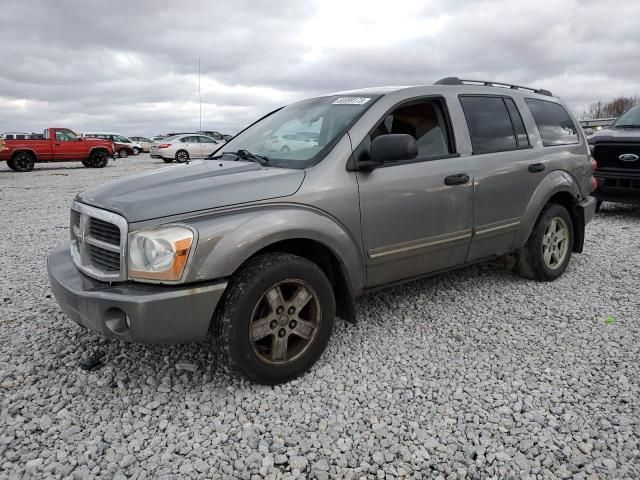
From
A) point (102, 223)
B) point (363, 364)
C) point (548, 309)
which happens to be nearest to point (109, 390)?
point (102, 223)

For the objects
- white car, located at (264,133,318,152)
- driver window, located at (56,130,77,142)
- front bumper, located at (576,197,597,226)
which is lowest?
front bumper, located at (576,197,597,226)

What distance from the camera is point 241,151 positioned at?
363 cm

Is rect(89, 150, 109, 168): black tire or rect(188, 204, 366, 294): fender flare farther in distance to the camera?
rect(89, 150, 109, 168): black tire

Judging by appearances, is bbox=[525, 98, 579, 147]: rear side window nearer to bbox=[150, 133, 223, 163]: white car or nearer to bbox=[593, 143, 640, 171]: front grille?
bbox=[593, 143, 640, 171]: front grille

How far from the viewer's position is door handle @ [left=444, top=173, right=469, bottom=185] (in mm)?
3510

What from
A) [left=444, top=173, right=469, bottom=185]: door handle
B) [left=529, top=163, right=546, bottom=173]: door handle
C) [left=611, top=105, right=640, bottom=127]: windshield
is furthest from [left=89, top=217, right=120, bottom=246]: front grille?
[left=611, top=105, right=640, bottom=127]: windshield

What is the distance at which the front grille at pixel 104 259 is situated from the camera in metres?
2.59

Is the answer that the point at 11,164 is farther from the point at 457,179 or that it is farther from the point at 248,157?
→ the point at 457,179

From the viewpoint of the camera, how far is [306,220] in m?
2.82

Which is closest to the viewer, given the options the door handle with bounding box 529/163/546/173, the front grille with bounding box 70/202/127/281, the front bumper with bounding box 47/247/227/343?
the front bumper with bounding box 47/247/227/343

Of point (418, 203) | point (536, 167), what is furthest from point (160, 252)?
point (536, 167)

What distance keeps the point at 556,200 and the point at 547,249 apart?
1.62 feet

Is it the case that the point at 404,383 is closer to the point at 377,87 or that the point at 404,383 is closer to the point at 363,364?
the point at 363,364

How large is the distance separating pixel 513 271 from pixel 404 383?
254 centimetres
